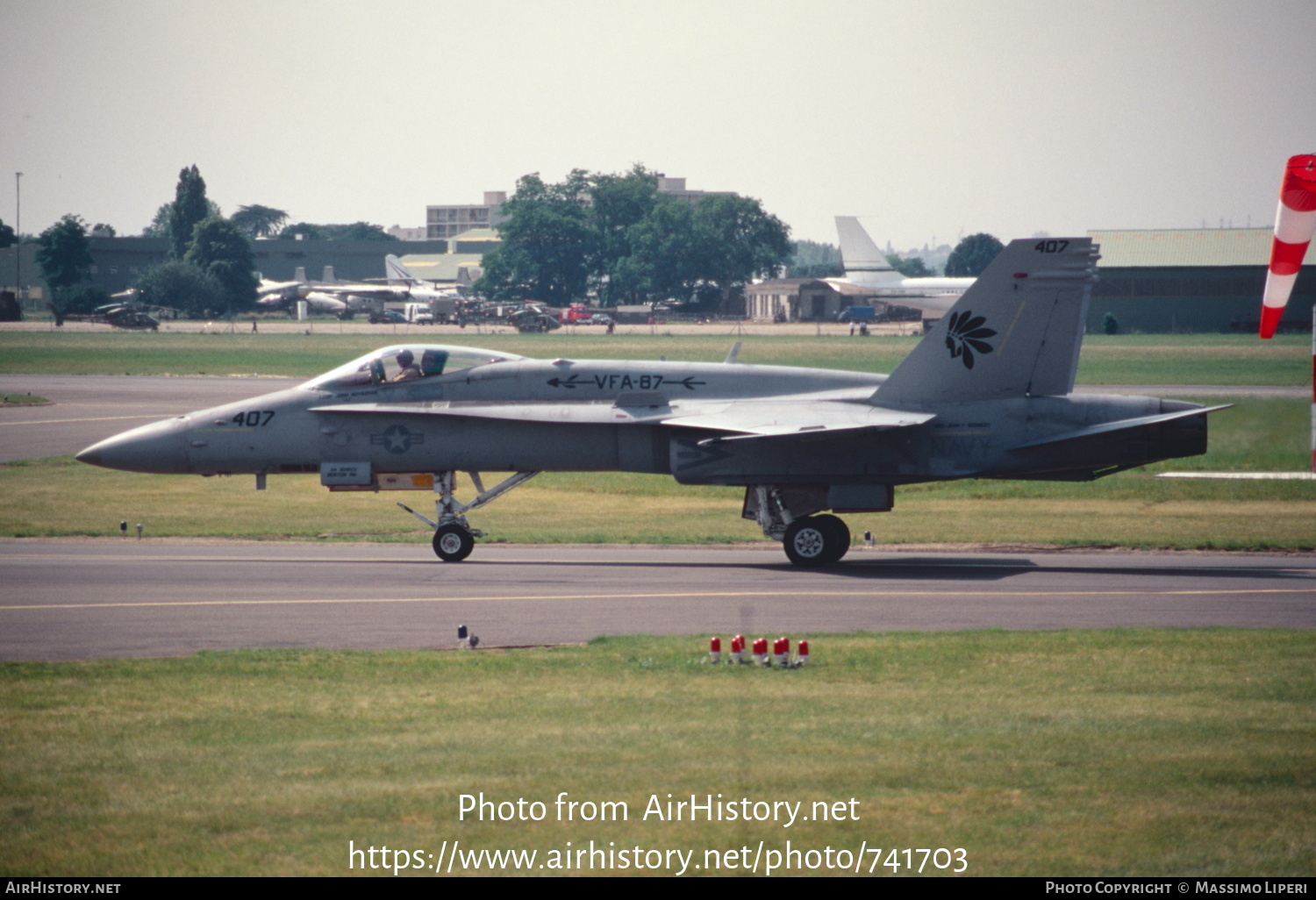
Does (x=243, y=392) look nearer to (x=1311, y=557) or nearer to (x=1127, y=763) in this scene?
(x=1311, y=557)

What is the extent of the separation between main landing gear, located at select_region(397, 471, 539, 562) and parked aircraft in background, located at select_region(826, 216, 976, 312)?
331 feet

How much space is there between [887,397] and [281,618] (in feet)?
34.9

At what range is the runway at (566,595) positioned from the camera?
50.9 feet

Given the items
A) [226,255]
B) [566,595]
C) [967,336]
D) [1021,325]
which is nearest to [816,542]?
[967,336]

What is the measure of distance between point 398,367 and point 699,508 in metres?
10.3

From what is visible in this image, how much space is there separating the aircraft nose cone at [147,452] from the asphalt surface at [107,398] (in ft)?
54.9

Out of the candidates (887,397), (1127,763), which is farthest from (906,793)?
(887,397)

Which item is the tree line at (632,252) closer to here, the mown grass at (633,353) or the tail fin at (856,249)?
the tail fin at (856,249)

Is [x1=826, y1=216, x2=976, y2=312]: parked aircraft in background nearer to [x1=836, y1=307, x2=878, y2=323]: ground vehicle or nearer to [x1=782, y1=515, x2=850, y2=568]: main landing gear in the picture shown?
[x1=836, y1=307, x2=878, y2=323]: ground vehicle

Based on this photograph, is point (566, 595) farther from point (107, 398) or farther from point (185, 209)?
point (185, 209)

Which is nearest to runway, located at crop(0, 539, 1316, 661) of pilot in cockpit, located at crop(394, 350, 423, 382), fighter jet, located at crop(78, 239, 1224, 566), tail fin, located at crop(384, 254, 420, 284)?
fighter jet, located at crop(78, 239, 1224, 566)

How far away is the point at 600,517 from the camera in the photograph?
95.7 ft

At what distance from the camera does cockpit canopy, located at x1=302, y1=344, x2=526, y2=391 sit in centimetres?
2238

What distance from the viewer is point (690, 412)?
71.4ft
